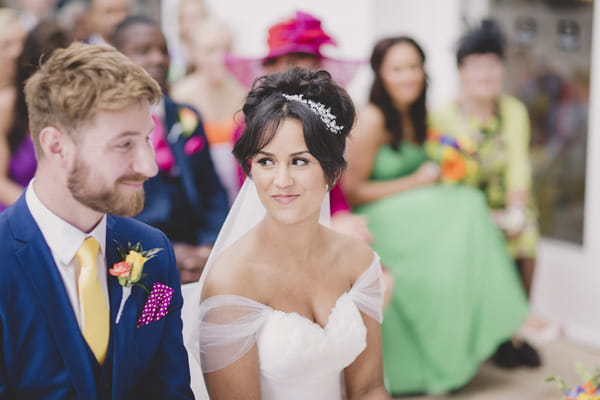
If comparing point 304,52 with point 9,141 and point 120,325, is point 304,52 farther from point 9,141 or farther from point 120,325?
point 120,325

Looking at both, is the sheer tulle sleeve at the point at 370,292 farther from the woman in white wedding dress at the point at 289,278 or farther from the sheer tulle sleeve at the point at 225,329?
the sheer tulle sleeve at the point at 225,329

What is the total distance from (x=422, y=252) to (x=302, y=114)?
1.87 metres

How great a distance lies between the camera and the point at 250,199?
90.4 inches

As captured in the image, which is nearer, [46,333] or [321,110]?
[46,333]

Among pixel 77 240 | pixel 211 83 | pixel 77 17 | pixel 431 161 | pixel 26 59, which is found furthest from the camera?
pixel 77 17

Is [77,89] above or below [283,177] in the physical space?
above

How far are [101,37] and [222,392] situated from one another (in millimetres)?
3268

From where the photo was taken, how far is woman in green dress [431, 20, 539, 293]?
13.4 ft

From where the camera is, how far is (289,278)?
2.14 metres

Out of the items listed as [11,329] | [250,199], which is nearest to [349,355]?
[250,199]

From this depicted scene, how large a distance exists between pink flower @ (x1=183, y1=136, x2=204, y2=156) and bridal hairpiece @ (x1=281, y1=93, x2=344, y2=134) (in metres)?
1.35

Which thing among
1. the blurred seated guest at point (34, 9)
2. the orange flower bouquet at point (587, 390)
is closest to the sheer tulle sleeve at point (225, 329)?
the orange flower bouquet at point (587, 390)

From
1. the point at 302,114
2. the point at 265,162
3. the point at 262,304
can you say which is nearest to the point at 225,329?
the point at 262,304

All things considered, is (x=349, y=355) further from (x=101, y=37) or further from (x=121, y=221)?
(x=101, y=37)
